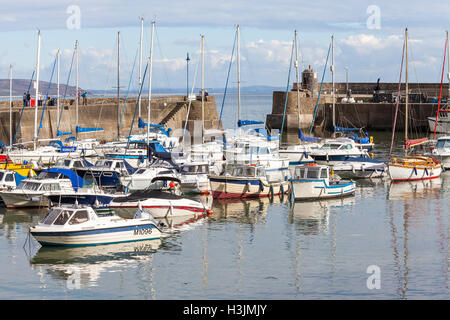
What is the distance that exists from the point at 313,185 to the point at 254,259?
10750 millimetres

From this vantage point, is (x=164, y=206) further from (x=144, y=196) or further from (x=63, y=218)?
(x=63, y=218)

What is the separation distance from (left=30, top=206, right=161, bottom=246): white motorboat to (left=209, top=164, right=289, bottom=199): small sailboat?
9518mm

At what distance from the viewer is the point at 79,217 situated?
2514cm

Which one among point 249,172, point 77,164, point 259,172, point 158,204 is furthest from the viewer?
point 77,164

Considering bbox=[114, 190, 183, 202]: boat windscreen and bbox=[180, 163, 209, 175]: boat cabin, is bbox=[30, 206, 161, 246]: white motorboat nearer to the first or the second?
bbox=[114, 190, 183, 202]: boat windscreen

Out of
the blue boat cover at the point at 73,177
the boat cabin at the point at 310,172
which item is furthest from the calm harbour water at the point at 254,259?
the boat cabin at the point at 310,172

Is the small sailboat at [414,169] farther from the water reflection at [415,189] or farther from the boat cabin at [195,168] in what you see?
the boat cabin at [195,168]

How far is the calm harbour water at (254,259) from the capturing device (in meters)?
21.3

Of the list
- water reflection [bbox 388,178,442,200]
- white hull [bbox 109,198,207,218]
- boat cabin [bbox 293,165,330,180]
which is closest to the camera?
white hull [bbox 109,198,207,218]

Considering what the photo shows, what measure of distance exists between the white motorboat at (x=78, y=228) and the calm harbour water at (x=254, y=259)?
0.30m

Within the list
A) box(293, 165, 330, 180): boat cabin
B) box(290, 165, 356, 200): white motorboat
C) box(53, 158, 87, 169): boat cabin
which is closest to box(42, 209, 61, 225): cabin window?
box(53, 158, 87, 169): boat cabin

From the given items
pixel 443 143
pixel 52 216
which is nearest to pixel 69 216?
pixel 52 216

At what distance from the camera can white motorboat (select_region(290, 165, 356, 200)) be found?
1367 inches
